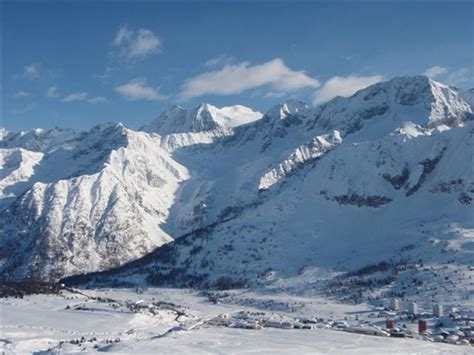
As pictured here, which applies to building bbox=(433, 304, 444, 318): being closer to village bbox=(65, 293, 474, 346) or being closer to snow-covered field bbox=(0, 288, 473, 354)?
village bbox=(65, 293, 474, 346)

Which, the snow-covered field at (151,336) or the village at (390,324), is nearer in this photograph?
the snow-covered field at (151,336)

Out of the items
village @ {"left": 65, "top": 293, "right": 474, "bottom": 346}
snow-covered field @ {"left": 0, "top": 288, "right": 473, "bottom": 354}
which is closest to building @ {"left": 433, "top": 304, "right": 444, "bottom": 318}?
village @ {"left": 65, "top": 293, "right": 474, "bottom": 346}

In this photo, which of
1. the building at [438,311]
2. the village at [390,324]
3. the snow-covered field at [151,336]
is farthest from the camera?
the building at [438,311]

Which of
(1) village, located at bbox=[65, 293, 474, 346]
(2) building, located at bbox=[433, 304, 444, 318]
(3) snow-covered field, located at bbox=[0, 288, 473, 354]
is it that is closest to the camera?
(3) snow-covered field, located at bbox=[0, 288, 473, 354]

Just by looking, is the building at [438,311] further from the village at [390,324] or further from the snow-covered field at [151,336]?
the snow-covered field at [151,336]

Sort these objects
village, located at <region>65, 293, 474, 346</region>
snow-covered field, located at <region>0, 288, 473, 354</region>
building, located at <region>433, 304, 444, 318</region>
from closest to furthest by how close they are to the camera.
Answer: snow-covered field, located at <region>0, 288, 473, 354</region>, village, located at <region>65, 293, 474, 346</region>, building, located at <region>433, 304, 444, 318</region>

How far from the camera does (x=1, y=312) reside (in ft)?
534

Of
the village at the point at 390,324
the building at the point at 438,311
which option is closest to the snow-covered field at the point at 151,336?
the village at the point at 390,324

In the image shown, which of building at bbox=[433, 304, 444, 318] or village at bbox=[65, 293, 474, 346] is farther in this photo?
building at bbox=[433, 304, 444, 318]

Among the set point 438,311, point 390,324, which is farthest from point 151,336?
point 438,311

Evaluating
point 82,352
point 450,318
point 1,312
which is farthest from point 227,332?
point 450,318

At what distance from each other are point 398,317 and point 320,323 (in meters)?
31.3

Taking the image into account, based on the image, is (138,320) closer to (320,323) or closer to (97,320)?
(97,320)

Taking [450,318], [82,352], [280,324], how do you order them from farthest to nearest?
[450,318] < [280,324] < [82,352]
